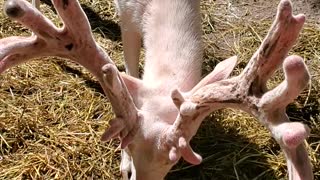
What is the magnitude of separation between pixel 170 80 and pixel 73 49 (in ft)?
1.73

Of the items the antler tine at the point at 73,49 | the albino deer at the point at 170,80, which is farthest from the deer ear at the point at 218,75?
the antler tine at the point at 73,49

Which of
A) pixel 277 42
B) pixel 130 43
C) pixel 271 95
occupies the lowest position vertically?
pixel 130 43

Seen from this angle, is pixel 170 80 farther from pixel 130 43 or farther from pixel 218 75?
pixel 130 43

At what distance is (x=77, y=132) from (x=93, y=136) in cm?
11

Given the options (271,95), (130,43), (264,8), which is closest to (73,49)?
(271,95)

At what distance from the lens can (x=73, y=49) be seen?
3.24m

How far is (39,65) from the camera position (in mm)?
5242

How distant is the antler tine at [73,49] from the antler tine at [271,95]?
224 mm

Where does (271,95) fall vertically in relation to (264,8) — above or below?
above

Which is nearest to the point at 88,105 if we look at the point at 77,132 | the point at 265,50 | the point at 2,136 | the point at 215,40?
the point at 77,132

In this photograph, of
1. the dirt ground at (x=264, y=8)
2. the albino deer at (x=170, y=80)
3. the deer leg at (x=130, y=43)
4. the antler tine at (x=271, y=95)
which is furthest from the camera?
the dirt ground at (x=264, y=8)

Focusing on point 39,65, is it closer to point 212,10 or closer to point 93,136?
point 93,136

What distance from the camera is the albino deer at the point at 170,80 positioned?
2662mm

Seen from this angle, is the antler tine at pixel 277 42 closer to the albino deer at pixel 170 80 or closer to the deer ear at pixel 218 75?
the albino deer at pixel 170 80
